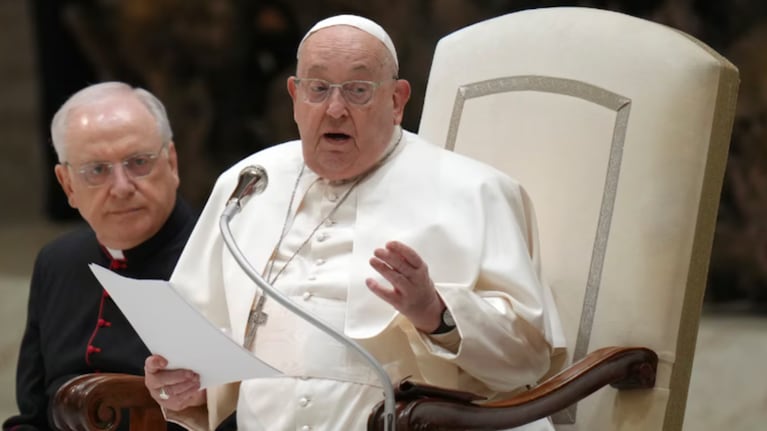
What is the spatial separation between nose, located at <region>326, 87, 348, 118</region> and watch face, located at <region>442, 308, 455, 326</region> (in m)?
0.54

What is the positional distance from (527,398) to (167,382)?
2.62 ft

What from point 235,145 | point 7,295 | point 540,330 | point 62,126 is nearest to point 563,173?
point 540,330

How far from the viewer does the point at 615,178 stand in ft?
11.0

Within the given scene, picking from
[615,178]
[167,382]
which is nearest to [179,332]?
[167,382]

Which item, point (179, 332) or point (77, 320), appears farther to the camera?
point (77, 320)

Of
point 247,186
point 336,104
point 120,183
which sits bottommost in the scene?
point 120,183

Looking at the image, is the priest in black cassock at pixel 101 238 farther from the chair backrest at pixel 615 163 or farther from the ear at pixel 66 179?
the chair backrest at pixel 615 163

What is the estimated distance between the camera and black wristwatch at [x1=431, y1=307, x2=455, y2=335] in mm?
2959

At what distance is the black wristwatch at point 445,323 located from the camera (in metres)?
2.96

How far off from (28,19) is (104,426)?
7295 mm

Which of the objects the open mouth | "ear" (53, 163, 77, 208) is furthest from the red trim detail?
the open mouth

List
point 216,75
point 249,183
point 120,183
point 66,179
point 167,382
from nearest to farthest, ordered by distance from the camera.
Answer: point 249,183
point 167,382
point 120,183
point 66,179
point 216,75

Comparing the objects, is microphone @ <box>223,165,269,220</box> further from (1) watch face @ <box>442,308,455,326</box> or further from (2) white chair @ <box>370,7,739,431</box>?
(2) white chair @ <box>370,7,739,431</box>

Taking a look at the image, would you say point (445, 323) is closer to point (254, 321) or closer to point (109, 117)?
point (254, 321)
